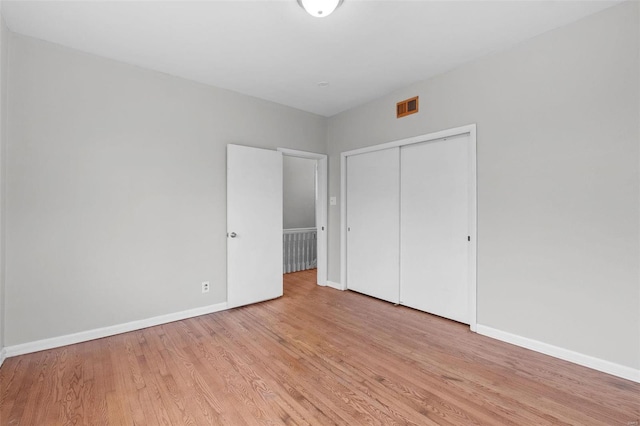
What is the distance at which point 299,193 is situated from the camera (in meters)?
6.20

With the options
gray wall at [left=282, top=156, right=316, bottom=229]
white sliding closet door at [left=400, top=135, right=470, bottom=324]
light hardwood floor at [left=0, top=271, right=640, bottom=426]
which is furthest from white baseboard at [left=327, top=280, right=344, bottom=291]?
gray wall at [left=282, top=156, right=316, bottom=229]

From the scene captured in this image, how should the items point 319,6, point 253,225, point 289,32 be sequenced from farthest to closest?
point 253,225, point 289,32, point 319,6

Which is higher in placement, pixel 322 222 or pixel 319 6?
pixel 319 6

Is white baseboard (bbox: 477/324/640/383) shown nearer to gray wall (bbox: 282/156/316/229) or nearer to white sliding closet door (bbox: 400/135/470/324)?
white sliding closet door (bbox: 400/135/470/324)

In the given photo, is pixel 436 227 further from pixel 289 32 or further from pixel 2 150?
pixel 2 150

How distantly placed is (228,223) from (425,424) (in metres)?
2.73

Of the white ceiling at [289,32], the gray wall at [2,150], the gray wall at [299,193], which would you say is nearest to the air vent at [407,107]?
the white ceiling at [289,32]

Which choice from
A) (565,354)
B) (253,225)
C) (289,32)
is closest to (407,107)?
(289,32)

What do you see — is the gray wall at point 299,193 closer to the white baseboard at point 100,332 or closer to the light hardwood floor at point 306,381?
the white baseboard at point 100,332

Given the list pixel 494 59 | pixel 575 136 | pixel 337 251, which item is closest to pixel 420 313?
pixel 337 251

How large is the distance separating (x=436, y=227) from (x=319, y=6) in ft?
7.91

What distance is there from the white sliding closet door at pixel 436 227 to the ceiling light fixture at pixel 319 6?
6.04 feet

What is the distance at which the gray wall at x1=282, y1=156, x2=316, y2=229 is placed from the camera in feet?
19.6

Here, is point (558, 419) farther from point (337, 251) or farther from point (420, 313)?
point (337, 251)
